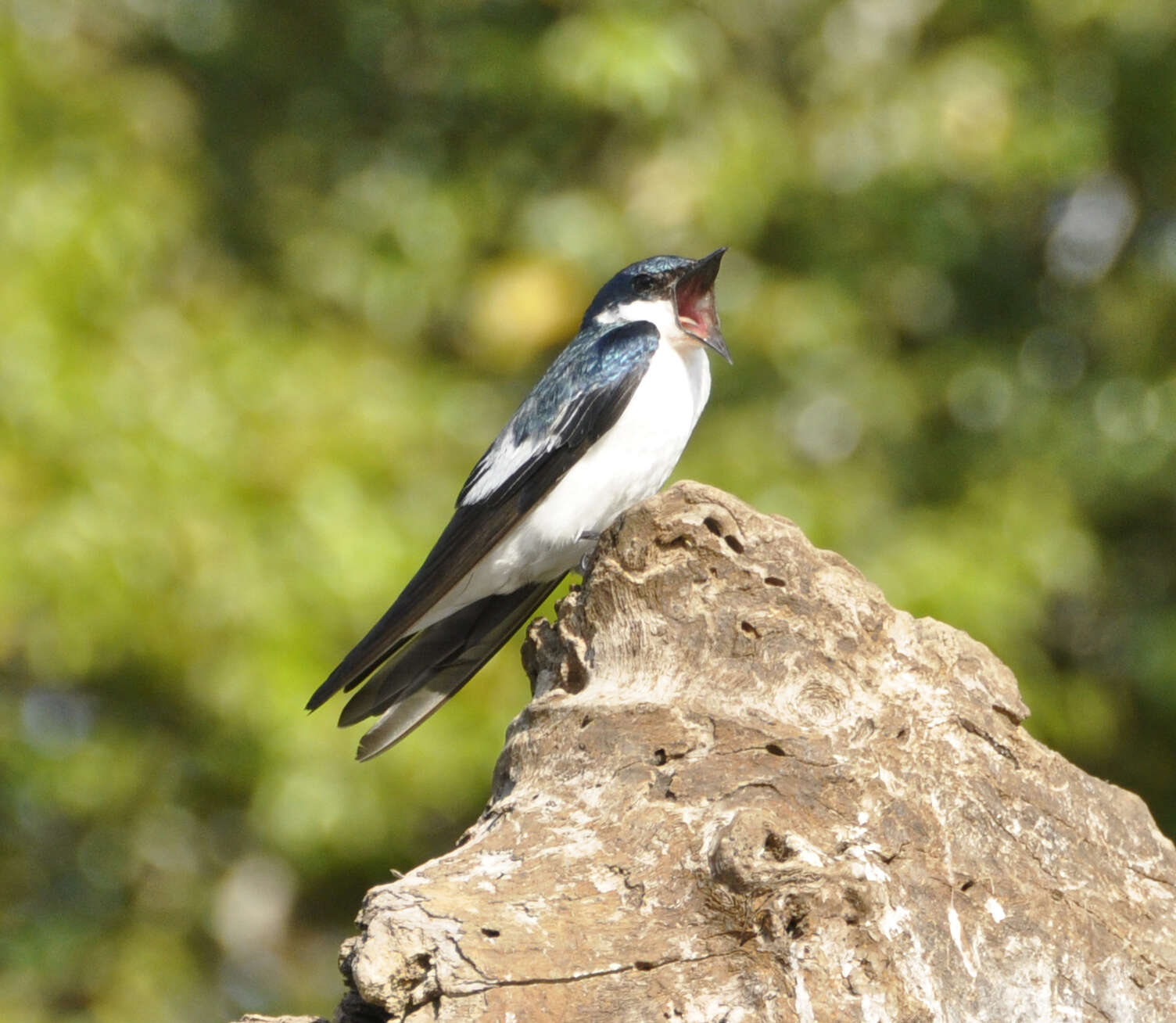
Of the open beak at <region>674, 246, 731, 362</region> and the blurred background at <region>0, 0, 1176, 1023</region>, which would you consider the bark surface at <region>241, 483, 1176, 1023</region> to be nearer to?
the open beak at <region>674, 246, 731, 362</region>

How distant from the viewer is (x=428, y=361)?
7000mm

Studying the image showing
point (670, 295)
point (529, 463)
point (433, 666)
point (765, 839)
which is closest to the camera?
point (765, 839)

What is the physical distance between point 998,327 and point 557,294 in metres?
1.96

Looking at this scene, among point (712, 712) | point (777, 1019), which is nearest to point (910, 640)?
point (712, 712)

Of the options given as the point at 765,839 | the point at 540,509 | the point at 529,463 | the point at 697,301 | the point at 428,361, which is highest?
the point at 428,361

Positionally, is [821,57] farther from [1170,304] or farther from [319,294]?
[319,294]

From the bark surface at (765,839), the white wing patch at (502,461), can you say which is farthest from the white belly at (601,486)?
the bark surface at (765,839)

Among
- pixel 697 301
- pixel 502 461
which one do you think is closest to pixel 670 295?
pixel 697 301

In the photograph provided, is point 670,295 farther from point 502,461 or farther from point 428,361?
point 428,361

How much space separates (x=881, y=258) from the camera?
698cm

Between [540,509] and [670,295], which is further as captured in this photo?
[670,295]

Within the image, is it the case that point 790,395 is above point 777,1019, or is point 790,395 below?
above

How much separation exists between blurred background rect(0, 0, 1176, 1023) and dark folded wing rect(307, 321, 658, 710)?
4.34ft

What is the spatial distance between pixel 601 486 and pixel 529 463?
254 millimetres
